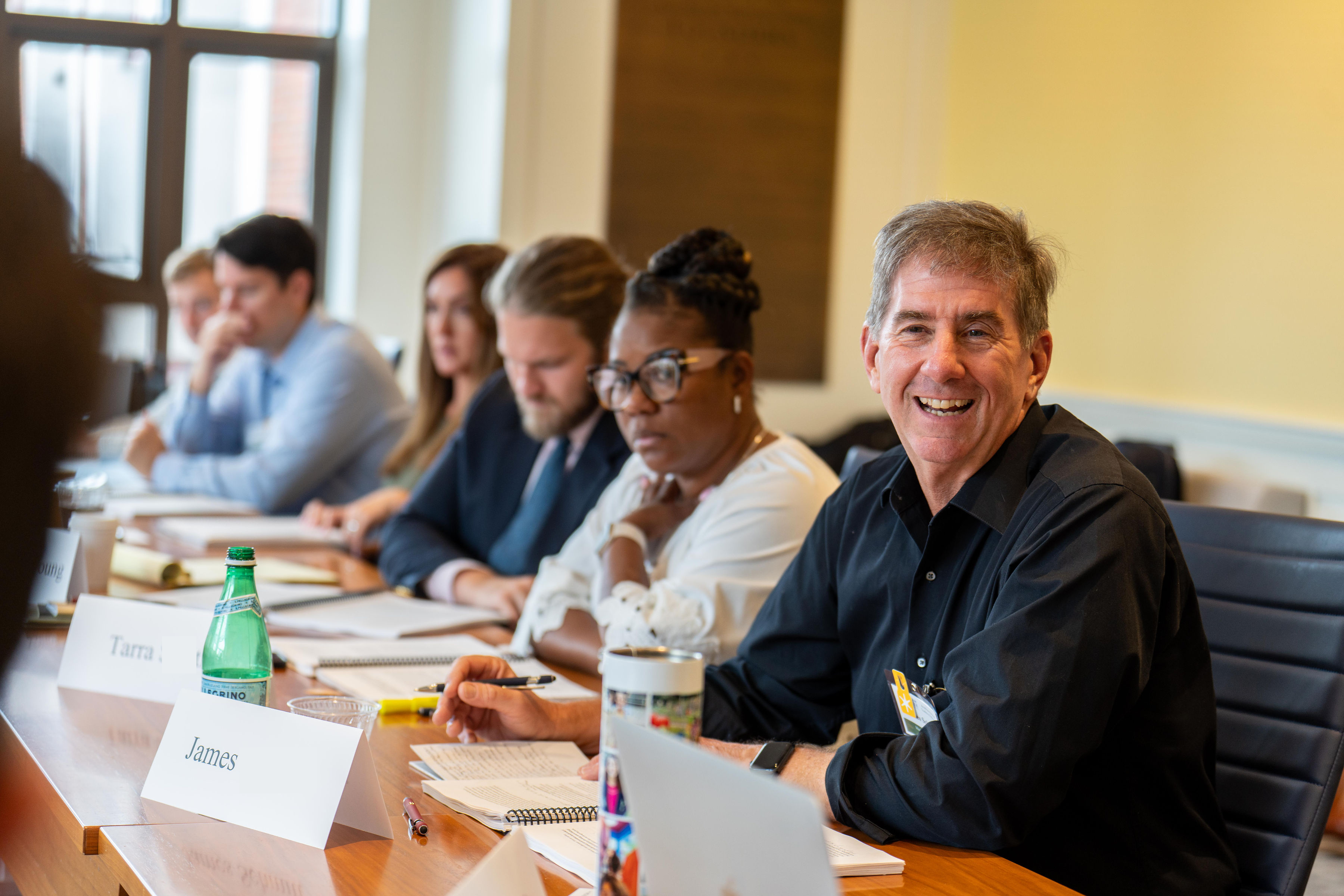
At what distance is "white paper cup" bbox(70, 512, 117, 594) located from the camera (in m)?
2.06

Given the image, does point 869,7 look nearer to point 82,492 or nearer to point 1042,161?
point 1042,161

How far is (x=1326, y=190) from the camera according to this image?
3.16m

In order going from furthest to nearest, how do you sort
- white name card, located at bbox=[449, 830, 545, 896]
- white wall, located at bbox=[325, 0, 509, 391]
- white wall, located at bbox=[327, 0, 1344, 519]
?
white wall, located at bbox=[325, 0, 509, 391] < white wall, located at bbox=[327, 0, 1344, 519] < white name card, located at bbox=[449, 830, 545, 896]

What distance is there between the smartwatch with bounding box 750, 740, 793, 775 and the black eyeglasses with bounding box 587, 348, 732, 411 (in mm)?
745

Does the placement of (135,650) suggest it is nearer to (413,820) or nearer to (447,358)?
(413,820)

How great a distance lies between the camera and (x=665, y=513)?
2.03 m

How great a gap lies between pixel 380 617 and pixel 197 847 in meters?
1.02

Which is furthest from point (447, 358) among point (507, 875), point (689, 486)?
point (507, 875)

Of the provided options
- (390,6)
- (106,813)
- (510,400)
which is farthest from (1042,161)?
(106,813)

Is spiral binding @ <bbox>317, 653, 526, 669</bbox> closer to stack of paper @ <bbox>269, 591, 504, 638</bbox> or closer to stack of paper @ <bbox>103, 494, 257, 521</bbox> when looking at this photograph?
stack of paper @ <bbox>269, 591, 504, 638</bbox>

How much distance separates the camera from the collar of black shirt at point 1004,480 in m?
1.30

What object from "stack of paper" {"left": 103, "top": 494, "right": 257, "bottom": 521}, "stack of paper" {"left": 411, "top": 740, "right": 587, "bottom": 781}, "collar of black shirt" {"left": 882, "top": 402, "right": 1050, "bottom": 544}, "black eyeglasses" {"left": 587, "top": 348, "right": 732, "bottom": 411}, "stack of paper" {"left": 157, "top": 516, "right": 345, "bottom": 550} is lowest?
"stack of paper" {"left": 103, "top": 494, "right": 257, "bottom": 521}

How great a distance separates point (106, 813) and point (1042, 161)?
372 centimetres

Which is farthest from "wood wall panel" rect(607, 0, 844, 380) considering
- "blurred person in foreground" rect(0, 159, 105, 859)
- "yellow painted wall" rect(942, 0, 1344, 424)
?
"blurred person in foreground" rect(0, 159, 105, 859)
